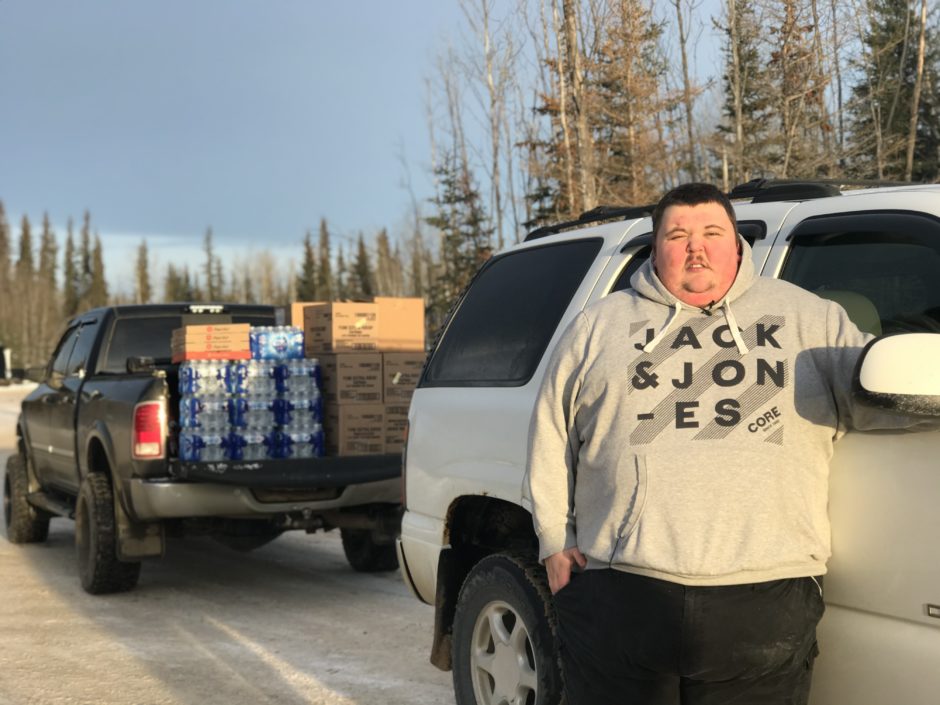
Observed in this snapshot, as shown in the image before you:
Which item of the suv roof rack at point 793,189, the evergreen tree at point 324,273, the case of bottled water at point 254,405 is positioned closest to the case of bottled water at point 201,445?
the case of bottled water at point 254,405

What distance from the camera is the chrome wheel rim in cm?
362

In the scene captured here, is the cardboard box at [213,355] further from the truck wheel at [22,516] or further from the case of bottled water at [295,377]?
the truck wheel at [22,516]

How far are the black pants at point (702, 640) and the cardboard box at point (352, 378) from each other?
4.84m

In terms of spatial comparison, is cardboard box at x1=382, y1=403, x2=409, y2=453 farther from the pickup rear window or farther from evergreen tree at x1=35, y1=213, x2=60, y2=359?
evergreen tree at x1=35, y1=213, x2=60, y2=359

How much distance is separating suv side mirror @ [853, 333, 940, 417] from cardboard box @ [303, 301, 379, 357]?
5340 mm

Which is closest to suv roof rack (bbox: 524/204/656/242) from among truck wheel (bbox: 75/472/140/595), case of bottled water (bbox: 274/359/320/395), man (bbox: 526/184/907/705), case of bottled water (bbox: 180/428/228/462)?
man (bbox: 526/184/907/705)

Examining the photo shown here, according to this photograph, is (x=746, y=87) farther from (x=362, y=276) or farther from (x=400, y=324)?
(x=362, y=276)

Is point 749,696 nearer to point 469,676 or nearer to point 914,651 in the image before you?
point 914,651

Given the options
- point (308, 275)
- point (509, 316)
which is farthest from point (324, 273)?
point (509, 316)

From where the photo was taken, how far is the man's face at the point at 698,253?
274 cm

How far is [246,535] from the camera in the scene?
763 centimetres

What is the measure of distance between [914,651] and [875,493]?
36cm

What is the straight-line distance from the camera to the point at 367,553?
8406 millimetres

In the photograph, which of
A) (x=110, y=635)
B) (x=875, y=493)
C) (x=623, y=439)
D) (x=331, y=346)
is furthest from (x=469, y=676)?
(x=331, y=346)
